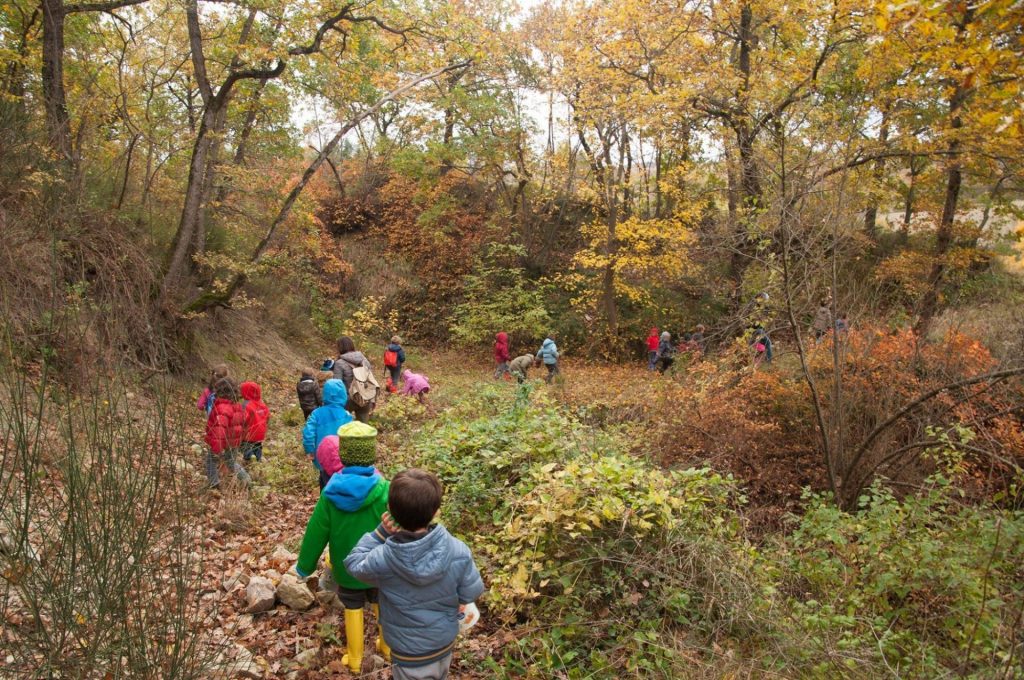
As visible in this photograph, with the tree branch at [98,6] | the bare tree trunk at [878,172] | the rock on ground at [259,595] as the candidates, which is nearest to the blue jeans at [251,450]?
the rock on ground at [259,595]

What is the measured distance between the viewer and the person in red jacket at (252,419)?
20.3ft

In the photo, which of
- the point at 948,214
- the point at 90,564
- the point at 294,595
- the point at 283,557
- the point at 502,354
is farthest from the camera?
the point at 502,354

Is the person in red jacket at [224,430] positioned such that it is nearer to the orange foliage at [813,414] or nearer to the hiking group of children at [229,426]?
the hiking group of children at [229,426]

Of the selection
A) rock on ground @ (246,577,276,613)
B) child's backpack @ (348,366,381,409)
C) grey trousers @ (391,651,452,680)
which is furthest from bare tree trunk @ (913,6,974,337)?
rock on ground @ (246,577,276,613)

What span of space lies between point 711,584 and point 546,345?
397 inches

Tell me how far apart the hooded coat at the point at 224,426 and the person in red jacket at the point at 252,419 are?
0.44ft

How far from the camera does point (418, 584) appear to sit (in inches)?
109

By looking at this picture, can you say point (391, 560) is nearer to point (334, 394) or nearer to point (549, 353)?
point (334, 394)

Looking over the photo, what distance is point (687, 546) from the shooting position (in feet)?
13.3

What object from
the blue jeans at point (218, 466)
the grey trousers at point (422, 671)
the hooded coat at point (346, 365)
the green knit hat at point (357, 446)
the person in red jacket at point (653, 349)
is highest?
the green knit hat at point (357, 446)

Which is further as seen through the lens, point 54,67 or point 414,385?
point 414,385

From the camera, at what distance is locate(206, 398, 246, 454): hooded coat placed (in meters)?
5.79

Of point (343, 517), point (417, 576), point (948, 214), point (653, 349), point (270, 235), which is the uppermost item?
point (948, 214)

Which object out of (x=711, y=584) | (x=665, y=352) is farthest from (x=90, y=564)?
(x=665, y=352)
